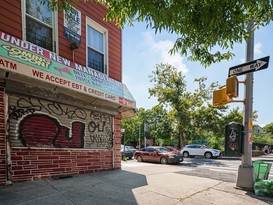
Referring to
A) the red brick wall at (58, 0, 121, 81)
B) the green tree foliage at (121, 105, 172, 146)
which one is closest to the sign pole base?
the red brick wall at (58, 0, 121, 81)

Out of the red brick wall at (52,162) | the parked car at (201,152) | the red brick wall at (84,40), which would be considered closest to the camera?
the red brick wall at (52,162)

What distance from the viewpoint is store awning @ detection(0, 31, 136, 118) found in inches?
212

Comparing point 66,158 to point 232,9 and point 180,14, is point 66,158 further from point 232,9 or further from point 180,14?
point 232,9

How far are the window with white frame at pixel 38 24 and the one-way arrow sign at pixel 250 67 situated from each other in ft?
18.6

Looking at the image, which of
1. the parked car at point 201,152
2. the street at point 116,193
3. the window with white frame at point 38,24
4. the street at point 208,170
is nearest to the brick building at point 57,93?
the window with white frame at point 38,24

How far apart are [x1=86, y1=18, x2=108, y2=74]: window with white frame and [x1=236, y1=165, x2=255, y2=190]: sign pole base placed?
6041 millimetres

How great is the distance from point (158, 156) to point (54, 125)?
13124 millimetres

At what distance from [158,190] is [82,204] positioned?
239 centimetres

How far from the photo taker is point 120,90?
934 centimetres

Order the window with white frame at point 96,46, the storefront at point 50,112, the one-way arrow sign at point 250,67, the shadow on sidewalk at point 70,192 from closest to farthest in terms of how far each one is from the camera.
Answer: the shadow on sidewalk at point 70,192 → the storefront at point 50,112 → the one-way arrow sign at point 250,67 → the window with white frame at point 96,46

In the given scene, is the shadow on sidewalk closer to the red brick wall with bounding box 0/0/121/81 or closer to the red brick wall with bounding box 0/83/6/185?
the red brick wall with bounding box 0/83/6/185

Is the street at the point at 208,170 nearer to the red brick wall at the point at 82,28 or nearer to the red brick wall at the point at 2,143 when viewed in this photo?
the red brick wall at the point at 82,28

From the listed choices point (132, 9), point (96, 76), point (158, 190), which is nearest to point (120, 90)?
point (96, 76)

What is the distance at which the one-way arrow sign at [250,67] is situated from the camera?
6598 millimetres
